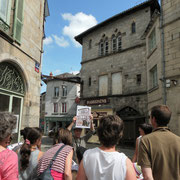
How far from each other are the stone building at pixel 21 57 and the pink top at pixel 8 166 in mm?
4189

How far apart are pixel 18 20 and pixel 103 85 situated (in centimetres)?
1127

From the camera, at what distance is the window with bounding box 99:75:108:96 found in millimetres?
15958

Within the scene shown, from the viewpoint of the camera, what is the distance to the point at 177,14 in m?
8.31

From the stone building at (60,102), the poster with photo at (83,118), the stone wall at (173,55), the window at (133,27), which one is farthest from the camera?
the stone building at (60,102)

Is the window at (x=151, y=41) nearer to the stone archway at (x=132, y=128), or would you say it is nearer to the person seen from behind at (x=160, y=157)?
the stone archway at (x=132, y=128)

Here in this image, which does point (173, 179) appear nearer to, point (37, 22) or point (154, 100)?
point (37, 22)

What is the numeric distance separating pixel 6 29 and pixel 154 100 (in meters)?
9.11

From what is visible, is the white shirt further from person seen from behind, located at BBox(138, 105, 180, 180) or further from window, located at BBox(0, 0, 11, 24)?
window, located at BBox(0, 0, 11, 24)

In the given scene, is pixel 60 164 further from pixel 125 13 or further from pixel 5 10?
pixel 125 13

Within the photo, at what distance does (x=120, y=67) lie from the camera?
49.5ft

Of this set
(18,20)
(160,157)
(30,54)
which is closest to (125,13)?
(30,54)

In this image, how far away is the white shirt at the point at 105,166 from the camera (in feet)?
4.97

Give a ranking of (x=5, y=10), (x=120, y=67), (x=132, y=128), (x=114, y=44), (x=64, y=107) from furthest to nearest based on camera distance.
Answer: (x=64, y=107) < (x=114, y=44) < (x=120, y=67) < (x=132, y=128) < (x=5, y=10)

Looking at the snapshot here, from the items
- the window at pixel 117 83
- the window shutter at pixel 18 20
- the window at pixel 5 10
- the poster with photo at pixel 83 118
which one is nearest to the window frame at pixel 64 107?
the window at pixel 117 83
